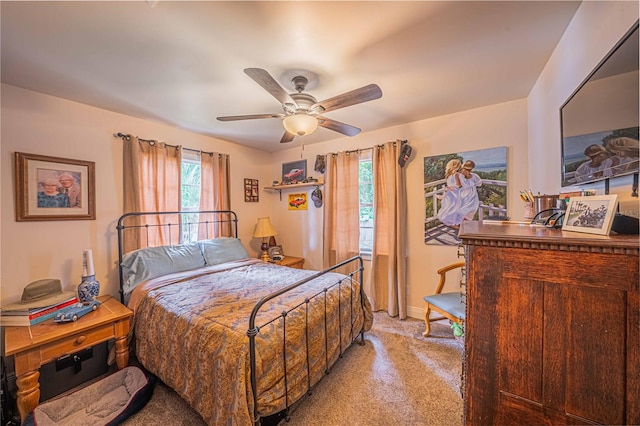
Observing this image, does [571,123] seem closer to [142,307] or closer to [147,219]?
[142,307]

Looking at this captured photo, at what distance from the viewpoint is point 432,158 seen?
9.74 feet

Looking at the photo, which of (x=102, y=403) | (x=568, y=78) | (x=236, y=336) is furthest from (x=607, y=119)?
(x=102, y=403)

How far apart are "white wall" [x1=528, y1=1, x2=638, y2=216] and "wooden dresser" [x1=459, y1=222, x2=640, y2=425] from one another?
0.56 meters

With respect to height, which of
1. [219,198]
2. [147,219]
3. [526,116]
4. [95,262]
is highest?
[526,116]

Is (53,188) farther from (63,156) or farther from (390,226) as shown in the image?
(390,226)

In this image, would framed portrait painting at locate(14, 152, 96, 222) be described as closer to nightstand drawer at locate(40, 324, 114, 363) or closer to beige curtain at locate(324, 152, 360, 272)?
nightstand drawer at locate(40, 324, 114, 363)

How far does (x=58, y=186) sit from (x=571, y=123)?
12.9ft

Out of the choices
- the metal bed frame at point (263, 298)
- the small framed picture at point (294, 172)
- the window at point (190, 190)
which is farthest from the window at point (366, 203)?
the window at point (190, 190)

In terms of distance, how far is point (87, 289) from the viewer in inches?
82.7

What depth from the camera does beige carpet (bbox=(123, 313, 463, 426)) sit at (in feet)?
5.41

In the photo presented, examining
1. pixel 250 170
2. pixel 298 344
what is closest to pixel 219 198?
pixel 250 170

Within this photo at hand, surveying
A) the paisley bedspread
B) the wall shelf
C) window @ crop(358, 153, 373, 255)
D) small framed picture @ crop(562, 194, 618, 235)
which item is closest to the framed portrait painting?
the paisley bedspread

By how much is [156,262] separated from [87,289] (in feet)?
1.84

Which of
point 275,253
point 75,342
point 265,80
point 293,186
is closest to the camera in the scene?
point 265,80
